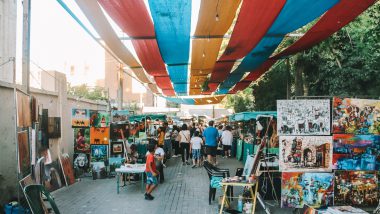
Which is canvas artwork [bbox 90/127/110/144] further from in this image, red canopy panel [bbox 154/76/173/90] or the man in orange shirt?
the man in orange shirt

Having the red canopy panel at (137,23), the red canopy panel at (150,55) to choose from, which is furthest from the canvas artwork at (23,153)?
the red canopy panel at (150,55)

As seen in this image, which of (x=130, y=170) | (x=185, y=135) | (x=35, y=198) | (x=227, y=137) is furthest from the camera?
(x=227, y=137)

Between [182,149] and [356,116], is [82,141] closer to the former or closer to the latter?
[182,149]

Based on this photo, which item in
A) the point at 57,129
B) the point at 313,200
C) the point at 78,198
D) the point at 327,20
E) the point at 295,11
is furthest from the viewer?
the point at 57,129

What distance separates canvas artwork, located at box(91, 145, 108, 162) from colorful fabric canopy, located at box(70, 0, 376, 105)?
11.3 ft

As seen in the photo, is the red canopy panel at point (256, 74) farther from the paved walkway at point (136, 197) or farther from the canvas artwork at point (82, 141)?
the canvas artwork at point (82, 141)

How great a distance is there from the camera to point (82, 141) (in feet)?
44.8

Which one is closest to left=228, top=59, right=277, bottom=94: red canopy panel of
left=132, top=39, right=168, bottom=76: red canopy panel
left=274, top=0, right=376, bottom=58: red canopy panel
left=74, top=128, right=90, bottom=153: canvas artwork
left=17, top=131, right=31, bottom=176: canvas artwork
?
left=274, top=0, right=376, bottom=58: red canopy panel

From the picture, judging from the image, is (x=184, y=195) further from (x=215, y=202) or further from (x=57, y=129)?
(x=57, y=129)

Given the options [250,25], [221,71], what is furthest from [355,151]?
[221,71]

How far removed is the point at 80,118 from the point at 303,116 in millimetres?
7618

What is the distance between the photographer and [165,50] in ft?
31.0

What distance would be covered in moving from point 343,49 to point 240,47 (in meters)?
8.01

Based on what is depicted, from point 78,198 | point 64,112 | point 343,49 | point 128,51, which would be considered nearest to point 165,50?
point 128,51
